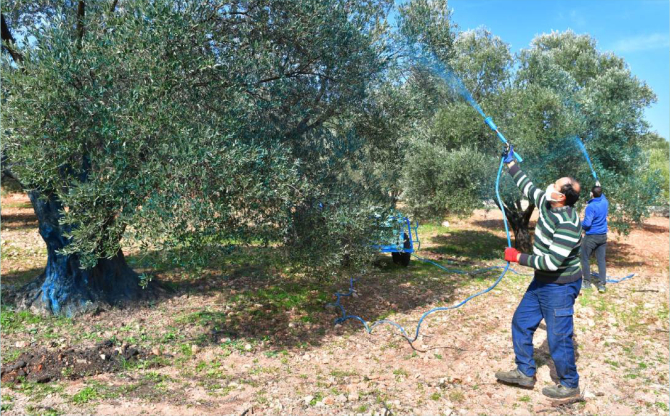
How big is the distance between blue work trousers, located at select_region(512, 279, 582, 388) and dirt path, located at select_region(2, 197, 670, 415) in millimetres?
402

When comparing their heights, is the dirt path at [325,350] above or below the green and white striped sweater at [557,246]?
below

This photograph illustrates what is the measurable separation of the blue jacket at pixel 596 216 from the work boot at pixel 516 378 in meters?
5.52

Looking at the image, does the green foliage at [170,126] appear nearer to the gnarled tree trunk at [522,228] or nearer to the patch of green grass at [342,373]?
the patch of green grass at [342,373]

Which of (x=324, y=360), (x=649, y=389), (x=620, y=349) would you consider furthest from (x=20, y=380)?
(x=620, y=349)

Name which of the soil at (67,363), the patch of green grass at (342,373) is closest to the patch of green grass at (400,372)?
the patch of green grass at (342,373)

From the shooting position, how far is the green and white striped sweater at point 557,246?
207 inches

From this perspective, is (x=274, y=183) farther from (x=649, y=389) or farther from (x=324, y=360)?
(x=649, y=389)

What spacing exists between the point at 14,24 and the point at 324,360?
8658 millimetres

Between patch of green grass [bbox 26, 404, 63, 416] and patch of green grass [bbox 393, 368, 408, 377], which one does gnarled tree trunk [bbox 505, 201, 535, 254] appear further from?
patch of green grass [bbox 26, 404, 63, 416]

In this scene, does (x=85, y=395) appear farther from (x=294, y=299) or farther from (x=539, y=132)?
(x=539, y=132)

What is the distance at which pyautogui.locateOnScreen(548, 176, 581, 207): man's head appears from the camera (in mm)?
5332

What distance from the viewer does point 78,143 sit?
5.60m

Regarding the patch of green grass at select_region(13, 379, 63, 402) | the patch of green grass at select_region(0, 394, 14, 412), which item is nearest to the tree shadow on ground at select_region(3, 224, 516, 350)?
the patch of green grass at select_region(13, 379, 63, 402)

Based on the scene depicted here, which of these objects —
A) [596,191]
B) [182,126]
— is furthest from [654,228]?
[182,126]
